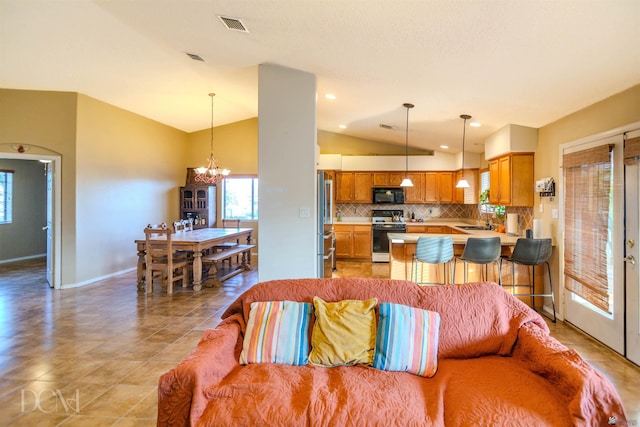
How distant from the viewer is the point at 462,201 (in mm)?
6949

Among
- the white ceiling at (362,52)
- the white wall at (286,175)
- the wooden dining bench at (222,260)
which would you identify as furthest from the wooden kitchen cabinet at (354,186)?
the white wall at (286,175)

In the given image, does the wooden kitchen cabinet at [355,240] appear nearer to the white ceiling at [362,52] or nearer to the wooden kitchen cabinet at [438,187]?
the wooden kitchen cabinet at [438,187]

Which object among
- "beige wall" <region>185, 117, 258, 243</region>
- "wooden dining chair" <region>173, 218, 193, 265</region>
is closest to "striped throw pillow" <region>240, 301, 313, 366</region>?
A: "wooden dining chair" <region>173, 218, 193, 265</region>

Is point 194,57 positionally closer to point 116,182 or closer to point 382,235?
point 116,182

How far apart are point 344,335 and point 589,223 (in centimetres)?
294

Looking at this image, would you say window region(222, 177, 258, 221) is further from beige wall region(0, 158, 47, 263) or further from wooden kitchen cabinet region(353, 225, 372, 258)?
beige wall region(0, 158, 47, 263)

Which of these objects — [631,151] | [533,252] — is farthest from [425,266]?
[631,151]

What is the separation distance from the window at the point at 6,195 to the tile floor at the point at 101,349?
2749 millimetres

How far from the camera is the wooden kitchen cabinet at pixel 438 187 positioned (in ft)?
23.3

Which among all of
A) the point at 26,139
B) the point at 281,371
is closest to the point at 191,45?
the point at 26,139

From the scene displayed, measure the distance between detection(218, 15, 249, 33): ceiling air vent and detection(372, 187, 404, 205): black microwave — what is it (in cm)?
490

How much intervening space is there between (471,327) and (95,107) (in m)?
6.12

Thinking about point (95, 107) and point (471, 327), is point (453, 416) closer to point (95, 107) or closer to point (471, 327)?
point (471, 327)

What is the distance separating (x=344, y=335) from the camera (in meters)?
1.85
